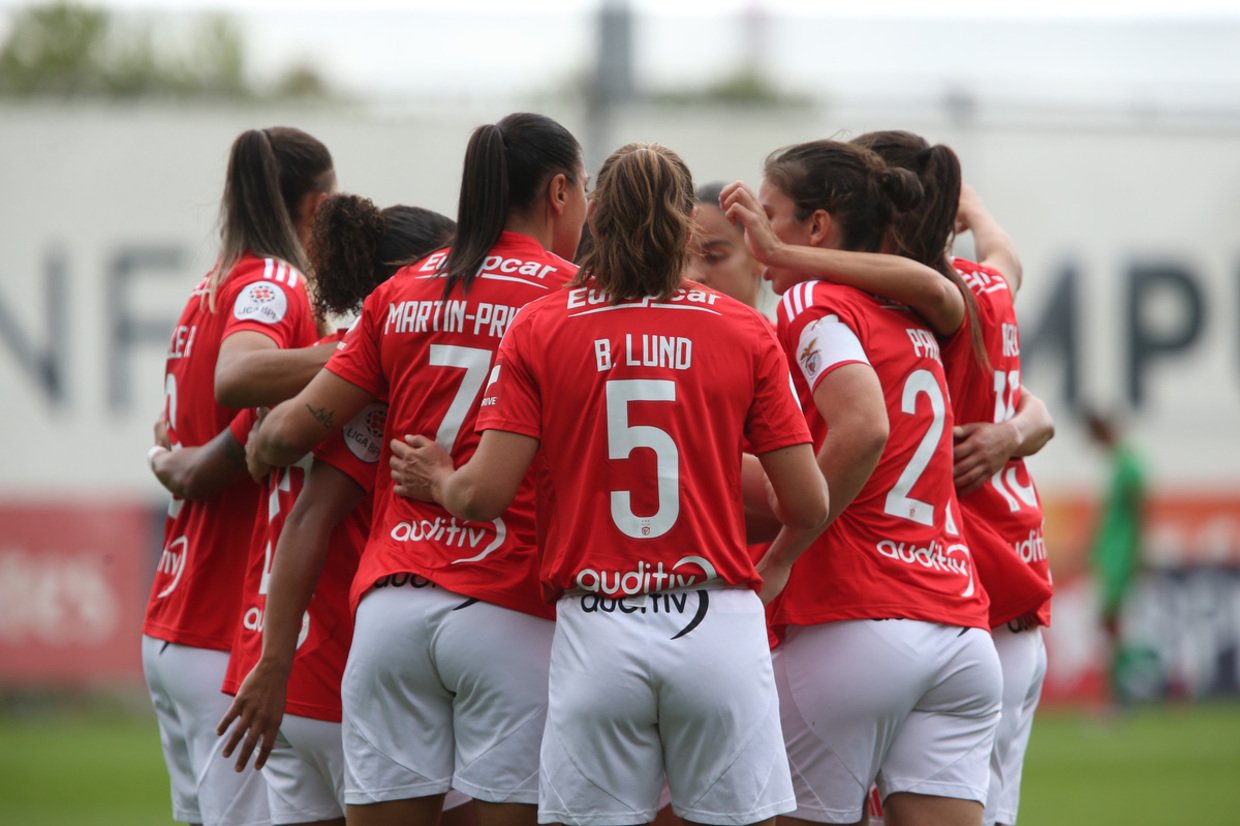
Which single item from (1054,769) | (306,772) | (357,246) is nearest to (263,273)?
(357,246)

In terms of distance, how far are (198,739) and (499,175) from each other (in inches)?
72.9

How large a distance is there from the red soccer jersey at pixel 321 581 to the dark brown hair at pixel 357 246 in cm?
15

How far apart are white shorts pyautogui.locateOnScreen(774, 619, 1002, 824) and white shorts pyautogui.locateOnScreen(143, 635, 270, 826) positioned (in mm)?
1562

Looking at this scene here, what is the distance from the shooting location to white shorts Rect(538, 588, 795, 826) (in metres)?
3.28

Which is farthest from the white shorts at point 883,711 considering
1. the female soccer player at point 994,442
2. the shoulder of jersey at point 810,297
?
the shoulder of jersey at point 810,297

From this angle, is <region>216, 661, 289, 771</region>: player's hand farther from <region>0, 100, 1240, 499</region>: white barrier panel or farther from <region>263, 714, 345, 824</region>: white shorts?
<region>0, 100, 1240, 499</region>: white barrier panel

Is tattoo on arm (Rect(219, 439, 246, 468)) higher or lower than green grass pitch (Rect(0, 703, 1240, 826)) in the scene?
higher

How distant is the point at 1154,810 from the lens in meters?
9.22

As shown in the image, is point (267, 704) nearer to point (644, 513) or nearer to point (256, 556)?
point (256, 556)

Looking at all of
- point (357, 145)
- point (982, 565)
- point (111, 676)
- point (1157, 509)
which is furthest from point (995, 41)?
point (982, 565)

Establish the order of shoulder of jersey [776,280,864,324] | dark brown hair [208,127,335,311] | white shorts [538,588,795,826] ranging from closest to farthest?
white shorts [538,588,795,826] < shoulder of jersey [776,280,864,324] < dark brown hair [208,127,335,311]

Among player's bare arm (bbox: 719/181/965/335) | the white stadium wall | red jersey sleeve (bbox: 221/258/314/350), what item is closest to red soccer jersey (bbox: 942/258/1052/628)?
player's bare arm (bbox: 719/181/965/335)

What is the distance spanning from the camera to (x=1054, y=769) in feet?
36.1

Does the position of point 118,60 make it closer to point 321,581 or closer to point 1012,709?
point 321,581
